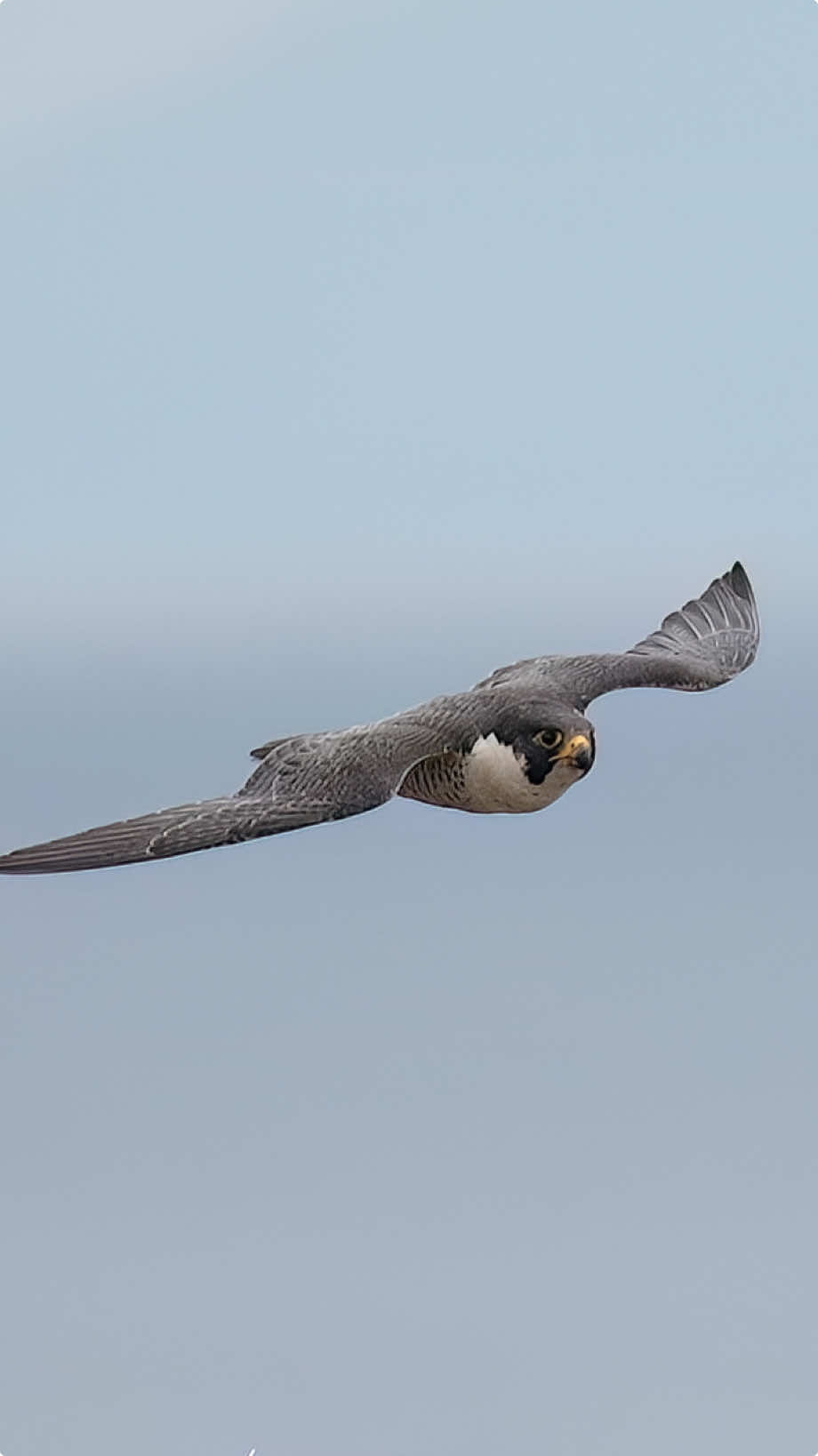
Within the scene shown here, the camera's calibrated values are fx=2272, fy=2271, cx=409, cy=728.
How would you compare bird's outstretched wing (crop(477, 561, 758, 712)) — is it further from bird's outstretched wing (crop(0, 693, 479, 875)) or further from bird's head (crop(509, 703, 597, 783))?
bird's outstretched wing (crop(0, 693, 479, 875))

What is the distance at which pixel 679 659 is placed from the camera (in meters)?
13.7

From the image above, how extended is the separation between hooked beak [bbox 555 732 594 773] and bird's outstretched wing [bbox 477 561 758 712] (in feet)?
2.53

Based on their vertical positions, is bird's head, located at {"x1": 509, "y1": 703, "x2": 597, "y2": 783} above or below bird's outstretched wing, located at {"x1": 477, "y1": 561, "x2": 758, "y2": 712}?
below

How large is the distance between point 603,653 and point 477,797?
178cm

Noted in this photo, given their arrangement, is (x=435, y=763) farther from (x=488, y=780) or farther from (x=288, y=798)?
(x=288, y=798)

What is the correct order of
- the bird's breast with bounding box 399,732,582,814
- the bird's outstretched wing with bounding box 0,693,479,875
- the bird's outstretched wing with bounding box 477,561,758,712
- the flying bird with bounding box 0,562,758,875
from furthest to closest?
the bird's outstretched wing with bounding box 477,561,758,712 → the bird's breast with bounding box 399,732,582,814 → the flying bird with bounding box 0,562,758,875 → the bird's outstretched wing with bounding box 0,693,479,875

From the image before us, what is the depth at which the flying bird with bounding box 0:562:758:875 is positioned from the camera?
9828mm

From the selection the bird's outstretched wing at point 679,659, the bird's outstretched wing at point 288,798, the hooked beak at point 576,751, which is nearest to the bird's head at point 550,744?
the hooked beak at point 576,751

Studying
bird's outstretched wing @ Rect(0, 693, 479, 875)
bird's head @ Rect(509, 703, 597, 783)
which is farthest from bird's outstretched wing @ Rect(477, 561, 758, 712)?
bird's outstretched wing @ Rect(0, 693, 479, 875)

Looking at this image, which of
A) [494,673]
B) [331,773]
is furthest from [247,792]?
[494,673]

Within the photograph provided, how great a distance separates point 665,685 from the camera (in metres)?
13.3

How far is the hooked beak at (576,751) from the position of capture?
11.4 m

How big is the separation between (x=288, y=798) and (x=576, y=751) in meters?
1.71

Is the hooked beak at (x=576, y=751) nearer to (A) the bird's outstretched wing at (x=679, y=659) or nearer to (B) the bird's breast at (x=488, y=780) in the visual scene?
(B) the bird's breast at (x=488, y=780)
